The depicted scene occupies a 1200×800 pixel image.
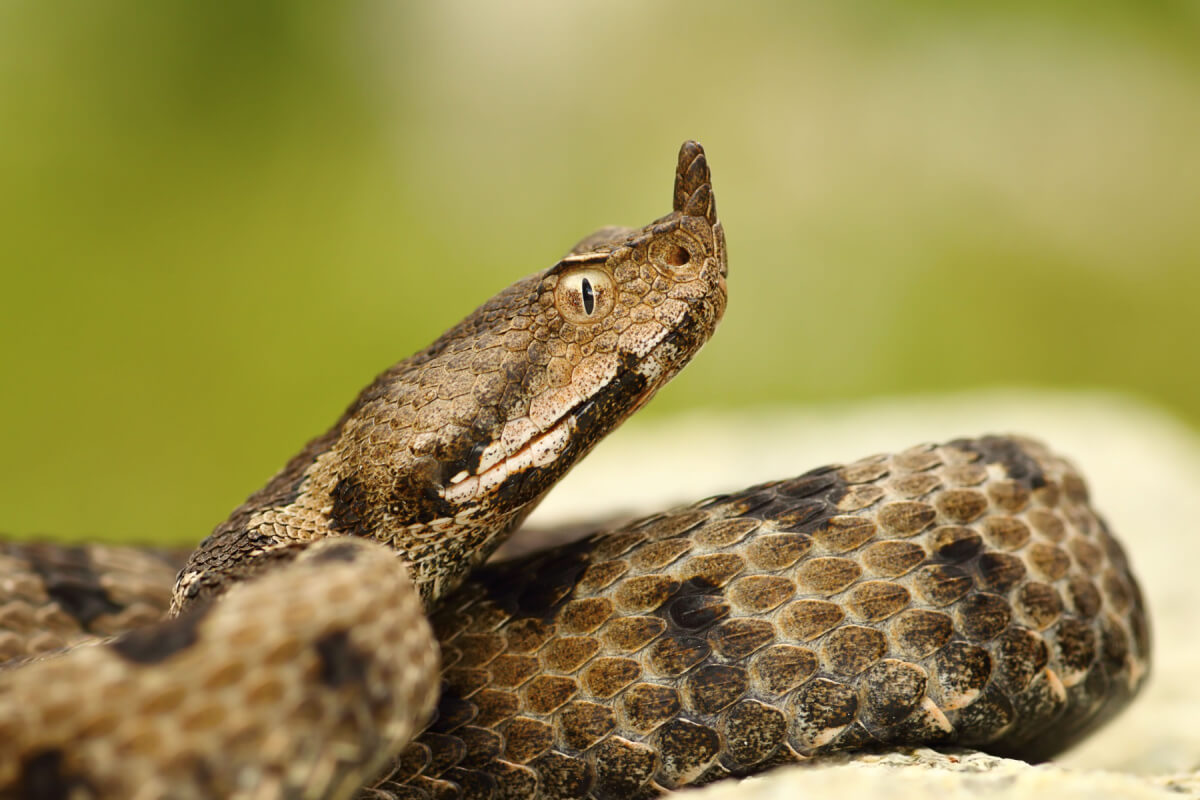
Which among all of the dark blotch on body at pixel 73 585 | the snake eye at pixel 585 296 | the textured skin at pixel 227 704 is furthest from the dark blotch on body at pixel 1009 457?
the dark blotch on body at pixel 73 585

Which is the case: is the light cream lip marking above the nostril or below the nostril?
below

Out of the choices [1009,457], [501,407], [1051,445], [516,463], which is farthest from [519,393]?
[1051,445]

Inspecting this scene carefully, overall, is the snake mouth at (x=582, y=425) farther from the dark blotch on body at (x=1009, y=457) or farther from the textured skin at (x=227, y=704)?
the dark blotch on body at (x=1009, y=457)

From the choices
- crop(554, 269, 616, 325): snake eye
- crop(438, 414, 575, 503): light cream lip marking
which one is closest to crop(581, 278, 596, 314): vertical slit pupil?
crop(554, 269, 616, 325): snake eye

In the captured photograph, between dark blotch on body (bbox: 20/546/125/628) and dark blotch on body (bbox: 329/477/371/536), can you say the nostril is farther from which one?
dark blotch on body (bbox: 20/546/125/628)

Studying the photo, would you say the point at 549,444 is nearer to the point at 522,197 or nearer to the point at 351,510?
the point at 351,510
